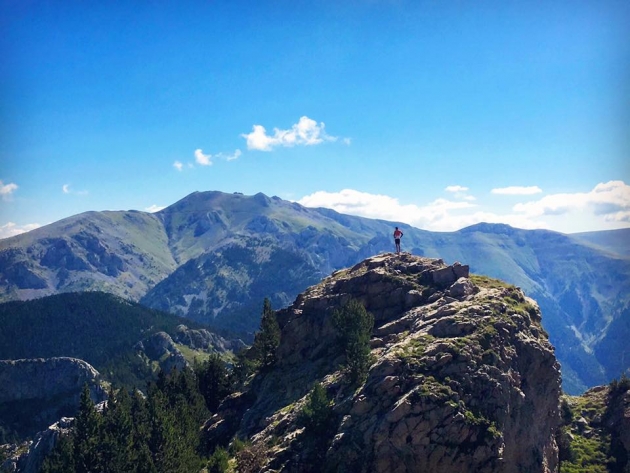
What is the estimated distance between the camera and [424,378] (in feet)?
214

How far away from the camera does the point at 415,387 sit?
64250 mm

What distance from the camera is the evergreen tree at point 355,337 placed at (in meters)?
72.8

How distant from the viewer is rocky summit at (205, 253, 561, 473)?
6041 cm

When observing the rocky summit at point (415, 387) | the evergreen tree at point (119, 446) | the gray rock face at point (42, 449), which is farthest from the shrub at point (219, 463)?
the gray rock face at point (42, 449)

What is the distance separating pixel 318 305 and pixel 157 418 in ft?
123

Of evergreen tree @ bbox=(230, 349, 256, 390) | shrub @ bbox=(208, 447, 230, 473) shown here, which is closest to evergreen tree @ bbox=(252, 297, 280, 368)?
evergreen tree @ bbox=(230, 349, 256, 390)

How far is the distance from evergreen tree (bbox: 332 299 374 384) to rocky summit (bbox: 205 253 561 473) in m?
2.23

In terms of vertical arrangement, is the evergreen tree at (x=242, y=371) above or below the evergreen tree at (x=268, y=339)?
below

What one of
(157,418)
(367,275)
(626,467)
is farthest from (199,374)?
(626,467)

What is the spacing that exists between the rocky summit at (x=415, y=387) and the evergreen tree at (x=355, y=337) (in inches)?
87.7

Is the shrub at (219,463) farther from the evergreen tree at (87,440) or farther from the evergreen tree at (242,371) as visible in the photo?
the evergreen tree at (242,371)

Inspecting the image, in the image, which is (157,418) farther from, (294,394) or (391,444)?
(391,444)

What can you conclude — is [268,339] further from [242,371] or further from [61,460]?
[61,460]

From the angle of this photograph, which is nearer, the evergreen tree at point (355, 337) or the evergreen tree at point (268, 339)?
the evergreen tree at point (355, 337)
